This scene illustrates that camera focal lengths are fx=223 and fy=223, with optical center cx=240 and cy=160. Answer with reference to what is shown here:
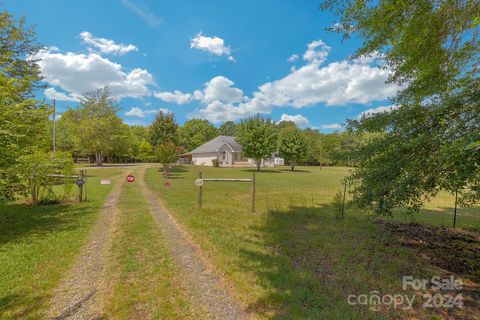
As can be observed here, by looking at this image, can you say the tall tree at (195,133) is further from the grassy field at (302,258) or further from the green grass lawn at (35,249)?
the grassy field at (302,258)

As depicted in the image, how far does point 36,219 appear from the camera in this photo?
729 centimetres

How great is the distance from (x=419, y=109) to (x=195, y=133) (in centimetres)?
6790

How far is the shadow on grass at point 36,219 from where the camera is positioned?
6.07 m

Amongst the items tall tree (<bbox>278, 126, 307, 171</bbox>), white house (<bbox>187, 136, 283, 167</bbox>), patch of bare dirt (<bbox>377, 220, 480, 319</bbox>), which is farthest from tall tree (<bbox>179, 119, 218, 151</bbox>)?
patch of bare dirt (<bbox>377, 220, 480, 319</bbox>)

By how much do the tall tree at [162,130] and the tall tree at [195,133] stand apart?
120ft

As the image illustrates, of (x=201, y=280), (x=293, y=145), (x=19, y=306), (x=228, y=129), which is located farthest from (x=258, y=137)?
(x=228, y=129)

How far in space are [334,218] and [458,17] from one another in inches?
251

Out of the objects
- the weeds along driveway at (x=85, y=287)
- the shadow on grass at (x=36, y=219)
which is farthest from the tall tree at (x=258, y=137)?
the weeds along driveway at (x=85, y=287)

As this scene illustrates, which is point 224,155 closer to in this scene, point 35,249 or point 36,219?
point 36,219

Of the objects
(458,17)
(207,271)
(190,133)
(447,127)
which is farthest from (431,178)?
(190,133)

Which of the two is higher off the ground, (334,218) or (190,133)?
(190,133)

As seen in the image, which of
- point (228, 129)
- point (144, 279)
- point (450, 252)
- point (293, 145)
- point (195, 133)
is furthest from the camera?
point (228, 129)

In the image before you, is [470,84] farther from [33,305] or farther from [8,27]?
[8,27]

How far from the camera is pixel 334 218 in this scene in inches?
327
